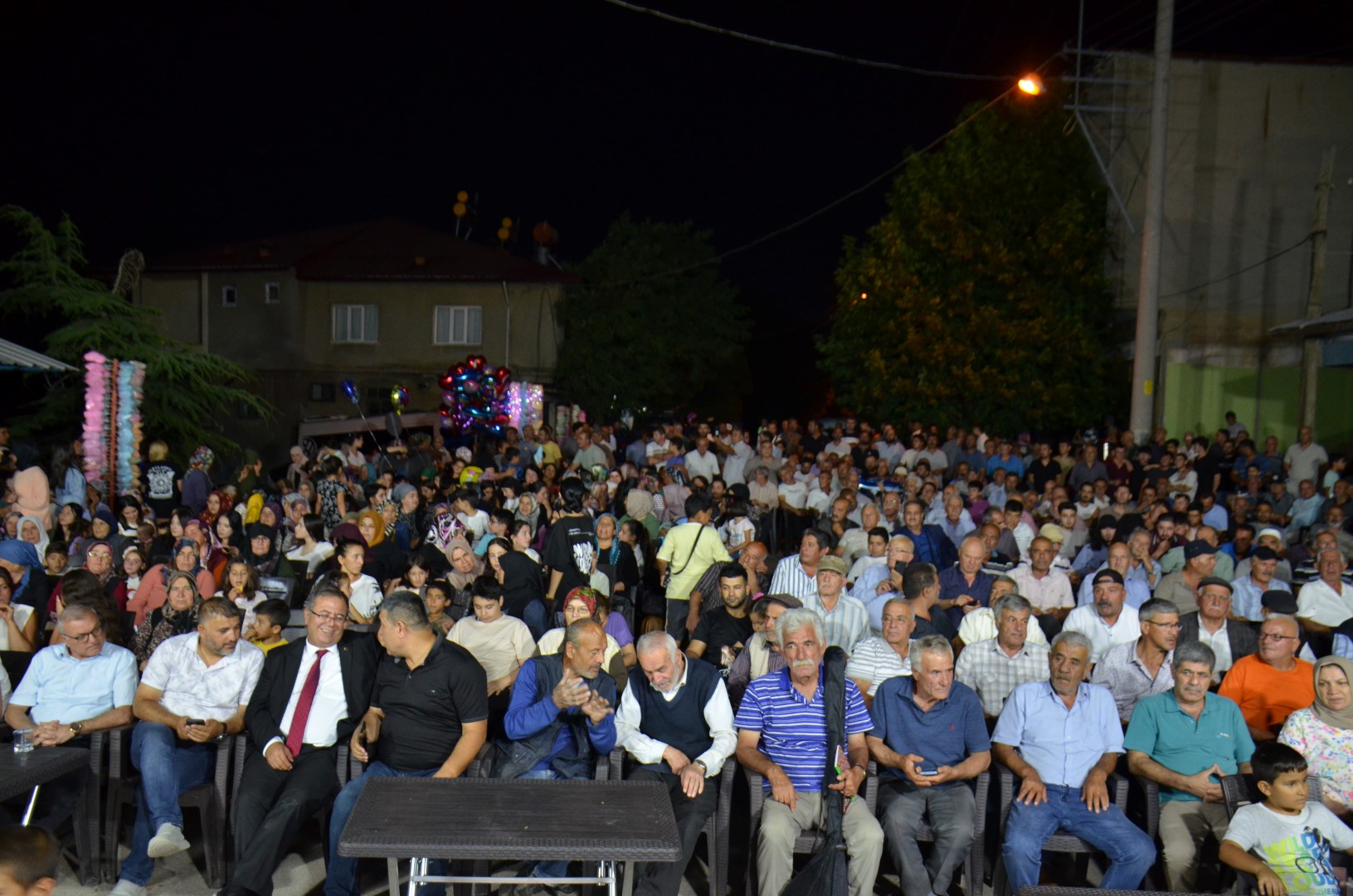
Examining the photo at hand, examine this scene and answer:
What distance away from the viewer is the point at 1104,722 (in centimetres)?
519

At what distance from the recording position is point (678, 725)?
5.18 metres

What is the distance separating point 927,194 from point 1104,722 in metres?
17.5

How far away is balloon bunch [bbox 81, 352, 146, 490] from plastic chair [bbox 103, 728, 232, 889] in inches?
382

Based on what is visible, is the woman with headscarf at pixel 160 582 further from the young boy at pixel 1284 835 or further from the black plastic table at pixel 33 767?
the young boy at pixel 1284 835

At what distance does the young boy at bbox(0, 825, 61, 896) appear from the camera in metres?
2.97

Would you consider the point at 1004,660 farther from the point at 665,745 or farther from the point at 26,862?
the point at 26,862

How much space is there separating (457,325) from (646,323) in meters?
5.95

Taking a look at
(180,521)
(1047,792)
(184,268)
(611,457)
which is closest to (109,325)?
(611,457)

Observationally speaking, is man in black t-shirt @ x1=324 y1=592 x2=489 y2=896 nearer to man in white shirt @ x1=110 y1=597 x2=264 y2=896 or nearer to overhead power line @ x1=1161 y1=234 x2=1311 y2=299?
man in white shirt @ x1=110 y1=597 x2=264 y2=896

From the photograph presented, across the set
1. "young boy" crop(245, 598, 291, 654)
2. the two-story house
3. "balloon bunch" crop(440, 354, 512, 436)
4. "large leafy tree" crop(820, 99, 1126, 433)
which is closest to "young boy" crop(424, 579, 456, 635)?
"young boy" crop(245, 598, 291, 654)

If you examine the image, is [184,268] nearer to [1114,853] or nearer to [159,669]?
[159,669]

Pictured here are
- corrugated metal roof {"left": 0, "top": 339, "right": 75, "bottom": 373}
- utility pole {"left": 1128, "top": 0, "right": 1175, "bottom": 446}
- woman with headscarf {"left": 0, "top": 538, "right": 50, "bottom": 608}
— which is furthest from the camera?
utility pole {"left": 1128, "top": 0, "right": 1175, "bottom": 446}

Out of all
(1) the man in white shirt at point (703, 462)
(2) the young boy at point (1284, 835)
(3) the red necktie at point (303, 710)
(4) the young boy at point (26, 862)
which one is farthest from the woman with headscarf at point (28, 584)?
(1) the man in white shirt at point (703, 462)

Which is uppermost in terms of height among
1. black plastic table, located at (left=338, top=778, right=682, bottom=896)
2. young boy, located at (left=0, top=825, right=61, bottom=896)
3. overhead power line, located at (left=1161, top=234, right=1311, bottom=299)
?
overhead power line, located at (left=1161, top=234, right=1311, bottom=299)
